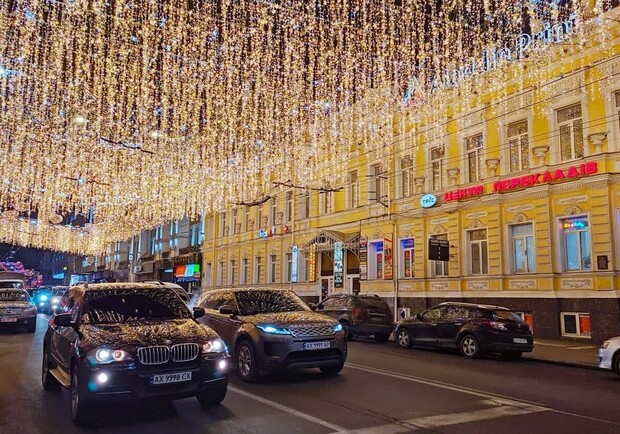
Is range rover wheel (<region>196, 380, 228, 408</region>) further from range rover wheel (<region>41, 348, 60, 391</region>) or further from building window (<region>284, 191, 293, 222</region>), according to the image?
building window (<region>284, 191, 293, 222</region>)

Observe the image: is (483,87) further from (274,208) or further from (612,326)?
(274,208)

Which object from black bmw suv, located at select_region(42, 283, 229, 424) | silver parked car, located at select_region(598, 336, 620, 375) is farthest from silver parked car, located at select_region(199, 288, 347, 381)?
silver parked car, located at select_region(598, 336, 620, 375)

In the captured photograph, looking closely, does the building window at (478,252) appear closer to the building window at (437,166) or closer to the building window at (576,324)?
the building window at (437,166)

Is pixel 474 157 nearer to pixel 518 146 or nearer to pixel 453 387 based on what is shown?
pixel 518 146

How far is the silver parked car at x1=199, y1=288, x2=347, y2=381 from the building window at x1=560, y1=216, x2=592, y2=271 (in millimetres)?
12580

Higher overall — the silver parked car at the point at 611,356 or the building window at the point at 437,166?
the building window at the point at 437,166

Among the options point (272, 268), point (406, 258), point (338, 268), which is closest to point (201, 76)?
point (406, 258)

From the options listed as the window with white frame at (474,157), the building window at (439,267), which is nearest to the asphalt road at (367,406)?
the building window at (439,267)

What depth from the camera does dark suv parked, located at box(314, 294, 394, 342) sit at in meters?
18.2

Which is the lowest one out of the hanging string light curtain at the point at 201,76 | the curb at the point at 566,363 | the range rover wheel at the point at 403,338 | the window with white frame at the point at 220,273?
the curb at the point at 566,363

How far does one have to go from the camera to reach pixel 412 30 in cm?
1479

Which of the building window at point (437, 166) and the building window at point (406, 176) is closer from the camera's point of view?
the building window at point (437, 166)

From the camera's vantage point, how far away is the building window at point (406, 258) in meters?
25.3

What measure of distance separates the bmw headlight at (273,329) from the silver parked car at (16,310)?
47.9 ft
